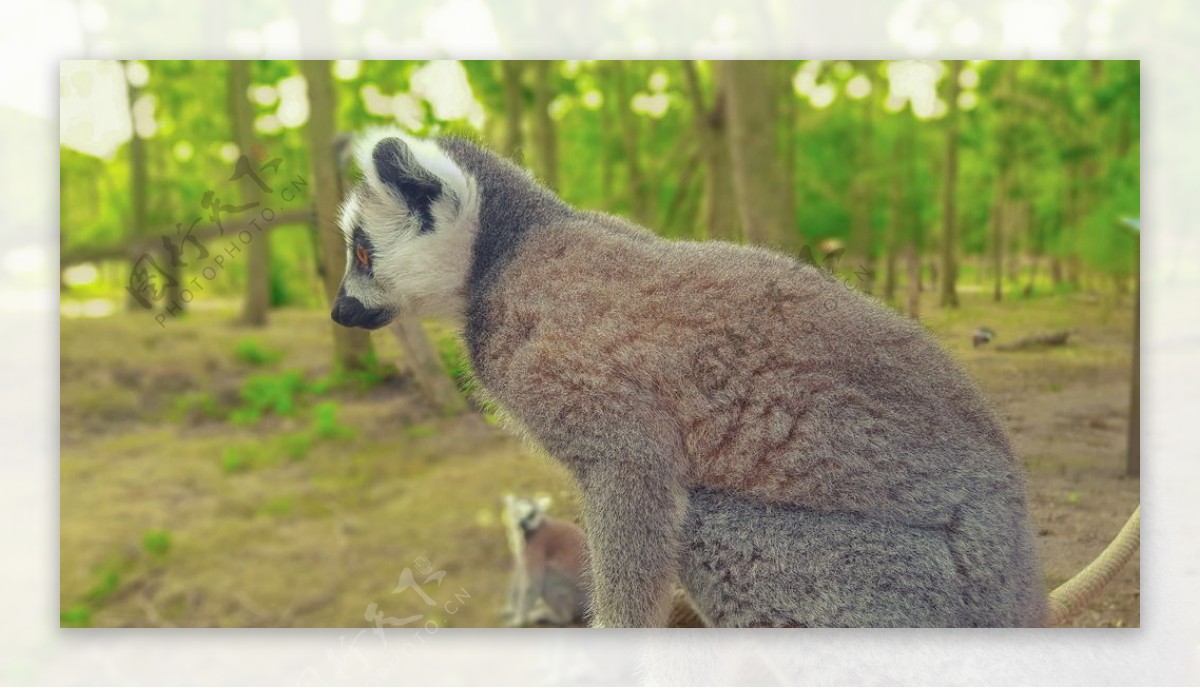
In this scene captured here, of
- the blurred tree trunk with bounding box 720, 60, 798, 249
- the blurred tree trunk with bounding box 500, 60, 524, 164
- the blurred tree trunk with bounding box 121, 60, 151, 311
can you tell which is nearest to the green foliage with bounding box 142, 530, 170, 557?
the blurred tree trunk with bounding box 121, 60, 151, 311

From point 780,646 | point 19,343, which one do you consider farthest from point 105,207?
point 780,646

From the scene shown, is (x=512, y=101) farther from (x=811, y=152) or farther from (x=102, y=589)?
(x=102, y=589)

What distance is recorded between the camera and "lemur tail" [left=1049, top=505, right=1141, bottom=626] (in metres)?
2.89

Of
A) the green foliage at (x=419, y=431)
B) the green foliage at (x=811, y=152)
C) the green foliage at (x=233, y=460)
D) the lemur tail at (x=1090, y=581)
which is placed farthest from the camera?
the green foliage at (x=233, y=460)

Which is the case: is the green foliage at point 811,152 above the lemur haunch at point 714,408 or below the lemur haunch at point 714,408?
above

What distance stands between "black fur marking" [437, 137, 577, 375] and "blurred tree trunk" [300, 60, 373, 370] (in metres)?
0.84

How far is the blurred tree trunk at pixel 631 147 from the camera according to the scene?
14.4 ft

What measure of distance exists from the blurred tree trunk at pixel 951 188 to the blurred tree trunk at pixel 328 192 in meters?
2.39

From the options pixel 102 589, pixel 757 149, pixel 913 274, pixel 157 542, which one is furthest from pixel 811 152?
pixel 102 589

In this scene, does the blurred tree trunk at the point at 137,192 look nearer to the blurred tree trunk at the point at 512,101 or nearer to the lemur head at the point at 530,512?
the blurred tree trunk at the point at 512,101

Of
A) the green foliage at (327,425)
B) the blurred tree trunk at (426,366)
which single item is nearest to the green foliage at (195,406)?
the green foliage at (327,425)

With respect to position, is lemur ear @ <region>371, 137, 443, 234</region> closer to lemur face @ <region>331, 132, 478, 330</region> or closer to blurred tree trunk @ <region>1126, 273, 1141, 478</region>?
lemur face @ <region>331, 132, 478, 330</region>

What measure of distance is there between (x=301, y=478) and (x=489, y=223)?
9.56 ft

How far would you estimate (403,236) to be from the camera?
8.07 ft
